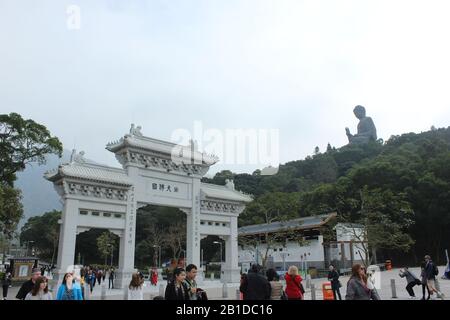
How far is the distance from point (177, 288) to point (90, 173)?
1707 centimetres

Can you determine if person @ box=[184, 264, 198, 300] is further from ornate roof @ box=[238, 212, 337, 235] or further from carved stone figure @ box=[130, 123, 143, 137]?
ornate roof @ box=[238, 212, 337, 235]

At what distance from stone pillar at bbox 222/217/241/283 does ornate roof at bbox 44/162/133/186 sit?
→ 885cm

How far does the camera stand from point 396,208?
31016 mm

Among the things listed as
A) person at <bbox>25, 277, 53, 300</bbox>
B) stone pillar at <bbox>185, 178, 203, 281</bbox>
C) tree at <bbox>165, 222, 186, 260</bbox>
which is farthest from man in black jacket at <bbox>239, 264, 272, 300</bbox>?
tree at <bbox>165, 222, 186, 260</bbox>

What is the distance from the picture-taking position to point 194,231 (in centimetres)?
2492

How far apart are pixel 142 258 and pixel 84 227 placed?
33039 mm

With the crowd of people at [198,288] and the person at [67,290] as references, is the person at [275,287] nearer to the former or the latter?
the crowd of people at [198,288]

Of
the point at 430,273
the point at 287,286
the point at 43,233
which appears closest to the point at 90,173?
the point at 287,286

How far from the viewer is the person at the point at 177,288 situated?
17.8 feet

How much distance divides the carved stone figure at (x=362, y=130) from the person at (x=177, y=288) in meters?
97.1

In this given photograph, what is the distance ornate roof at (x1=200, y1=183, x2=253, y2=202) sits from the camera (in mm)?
26062

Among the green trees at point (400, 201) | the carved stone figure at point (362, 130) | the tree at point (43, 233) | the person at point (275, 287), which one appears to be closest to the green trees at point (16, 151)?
the green trees at point (400, 201)

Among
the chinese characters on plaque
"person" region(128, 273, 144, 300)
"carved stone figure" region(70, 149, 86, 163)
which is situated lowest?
"person" region(128, 273, 144, 300)
